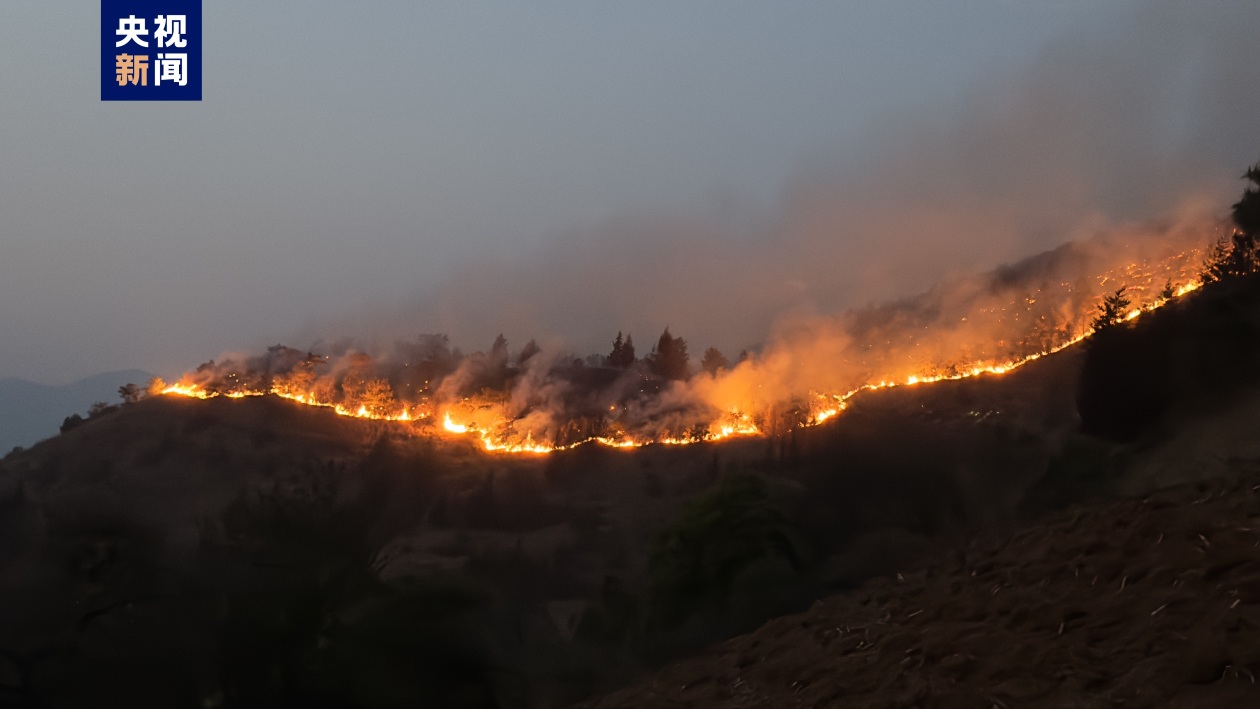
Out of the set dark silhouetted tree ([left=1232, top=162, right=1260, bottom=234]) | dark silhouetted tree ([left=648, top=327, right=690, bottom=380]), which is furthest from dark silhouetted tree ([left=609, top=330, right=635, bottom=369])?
dark silhouetted tree ([left=1232, top=162, right=1260, bottom=234])

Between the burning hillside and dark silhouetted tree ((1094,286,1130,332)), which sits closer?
dark silhouetted tree ((1094,286,1130,332))

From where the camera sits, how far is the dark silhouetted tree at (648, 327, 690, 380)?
26.5 metres

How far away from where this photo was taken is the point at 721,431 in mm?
19422

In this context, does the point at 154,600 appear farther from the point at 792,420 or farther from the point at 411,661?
the point at 792,420

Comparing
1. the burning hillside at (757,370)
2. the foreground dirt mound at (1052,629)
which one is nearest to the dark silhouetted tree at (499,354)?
the burning hillside at (757,370)

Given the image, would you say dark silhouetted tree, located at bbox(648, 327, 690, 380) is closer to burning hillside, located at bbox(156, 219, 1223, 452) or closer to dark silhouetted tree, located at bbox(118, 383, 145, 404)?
burning hillside, located at bbox(156, 219, 1223, 452)

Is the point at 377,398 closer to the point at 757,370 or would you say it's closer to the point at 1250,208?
the point at 757,370

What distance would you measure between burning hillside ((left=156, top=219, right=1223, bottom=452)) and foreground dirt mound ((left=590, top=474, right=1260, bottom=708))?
9082 mm

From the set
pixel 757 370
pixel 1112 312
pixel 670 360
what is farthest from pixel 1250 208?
pixel 670 360

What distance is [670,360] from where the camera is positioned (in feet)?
103

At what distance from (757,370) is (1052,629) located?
48.6 feet

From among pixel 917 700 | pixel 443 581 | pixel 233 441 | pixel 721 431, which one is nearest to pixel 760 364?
pixel 721 431

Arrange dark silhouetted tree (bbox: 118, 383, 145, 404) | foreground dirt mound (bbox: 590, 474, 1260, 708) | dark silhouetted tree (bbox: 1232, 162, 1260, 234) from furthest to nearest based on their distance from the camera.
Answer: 1. dark silhouetted tree (bbox: 118, 383, 145, 404)
2. dark silhouetted tree (bbox: 1232, 162, 1260, 234)
3. foreground dirt mound (bbox: 590, 474, 1260, 708)

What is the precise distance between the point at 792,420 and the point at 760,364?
3067 mm
